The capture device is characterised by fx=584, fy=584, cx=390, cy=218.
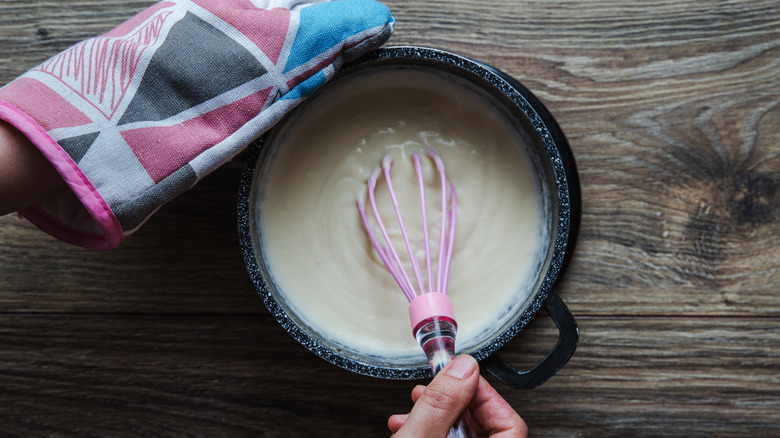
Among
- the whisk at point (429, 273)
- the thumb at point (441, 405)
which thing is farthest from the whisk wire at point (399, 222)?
the thumb at point (441, 405)

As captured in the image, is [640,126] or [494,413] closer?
[494,413]

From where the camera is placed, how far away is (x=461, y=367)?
1.55 feet

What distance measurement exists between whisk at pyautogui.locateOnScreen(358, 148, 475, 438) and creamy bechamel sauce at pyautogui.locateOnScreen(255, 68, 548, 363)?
0.04ft

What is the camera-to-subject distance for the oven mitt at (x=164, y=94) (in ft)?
1.55

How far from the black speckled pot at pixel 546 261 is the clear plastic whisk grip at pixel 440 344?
22mm

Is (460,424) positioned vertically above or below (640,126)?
below

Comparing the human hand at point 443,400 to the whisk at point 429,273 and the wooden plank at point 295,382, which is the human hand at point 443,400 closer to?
the whisk at point 429,273

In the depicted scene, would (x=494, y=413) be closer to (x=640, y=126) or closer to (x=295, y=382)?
(x=295, y=382)

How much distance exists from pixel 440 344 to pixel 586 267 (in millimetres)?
211

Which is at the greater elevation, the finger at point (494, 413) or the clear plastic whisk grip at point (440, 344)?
the clear plastic whisk grip at point (440, 344)

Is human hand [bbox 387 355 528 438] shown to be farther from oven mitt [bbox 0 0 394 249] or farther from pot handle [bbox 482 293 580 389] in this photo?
oven mitt [bbox 0 0 394 249]

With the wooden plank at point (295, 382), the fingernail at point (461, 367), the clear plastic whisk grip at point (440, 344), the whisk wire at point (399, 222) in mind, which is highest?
the whisk wire at point (399, 222)

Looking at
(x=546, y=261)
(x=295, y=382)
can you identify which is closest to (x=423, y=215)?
(x=546, y=261)

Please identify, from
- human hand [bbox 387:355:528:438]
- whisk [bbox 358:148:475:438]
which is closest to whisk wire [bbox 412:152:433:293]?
whisk [bbox 358:148:475:438]
